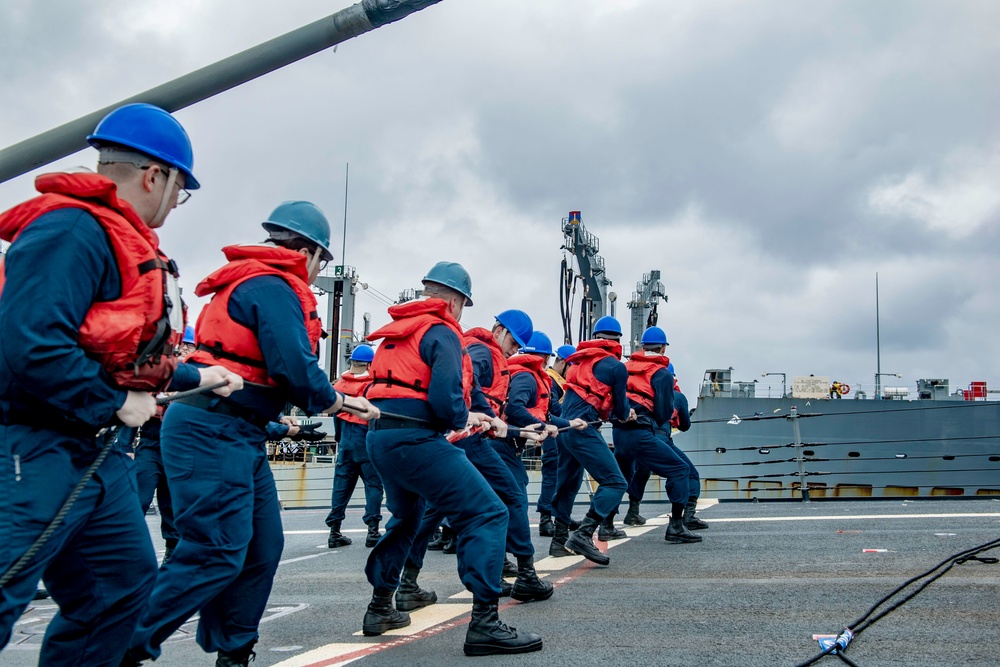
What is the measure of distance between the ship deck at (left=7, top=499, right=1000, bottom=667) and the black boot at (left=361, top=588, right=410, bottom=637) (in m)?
0.09

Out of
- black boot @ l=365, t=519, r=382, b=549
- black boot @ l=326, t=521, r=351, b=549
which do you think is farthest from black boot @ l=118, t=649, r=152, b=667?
black boot @ l=326, t=521, r=351, b=549

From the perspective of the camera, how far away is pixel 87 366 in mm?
2258

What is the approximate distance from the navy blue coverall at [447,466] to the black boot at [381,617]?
632 millimetres

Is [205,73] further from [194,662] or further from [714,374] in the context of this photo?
[714,374]

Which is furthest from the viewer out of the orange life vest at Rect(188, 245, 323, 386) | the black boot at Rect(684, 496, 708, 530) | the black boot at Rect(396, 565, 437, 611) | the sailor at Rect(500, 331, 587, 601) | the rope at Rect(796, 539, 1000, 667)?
the black boot at Rect(684, 496, 708, 530)

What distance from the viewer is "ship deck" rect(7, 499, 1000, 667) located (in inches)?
162

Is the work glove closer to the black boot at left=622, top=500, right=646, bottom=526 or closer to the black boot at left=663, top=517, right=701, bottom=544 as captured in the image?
the black boot at left=663, top=517, right=701, bottom=544

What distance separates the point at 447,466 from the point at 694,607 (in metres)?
1.83

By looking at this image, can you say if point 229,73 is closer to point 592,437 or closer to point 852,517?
point 592,437

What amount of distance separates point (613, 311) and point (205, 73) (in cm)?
3386

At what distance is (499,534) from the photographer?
455 cm

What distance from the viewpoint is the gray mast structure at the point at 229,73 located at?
3686mm

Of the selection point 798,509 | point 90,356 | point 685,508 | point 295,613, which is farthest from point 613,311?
point 90,356

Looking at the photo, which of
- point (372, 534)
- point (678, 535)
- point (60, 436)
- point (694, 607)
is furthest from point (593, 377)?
point (60, 436)
